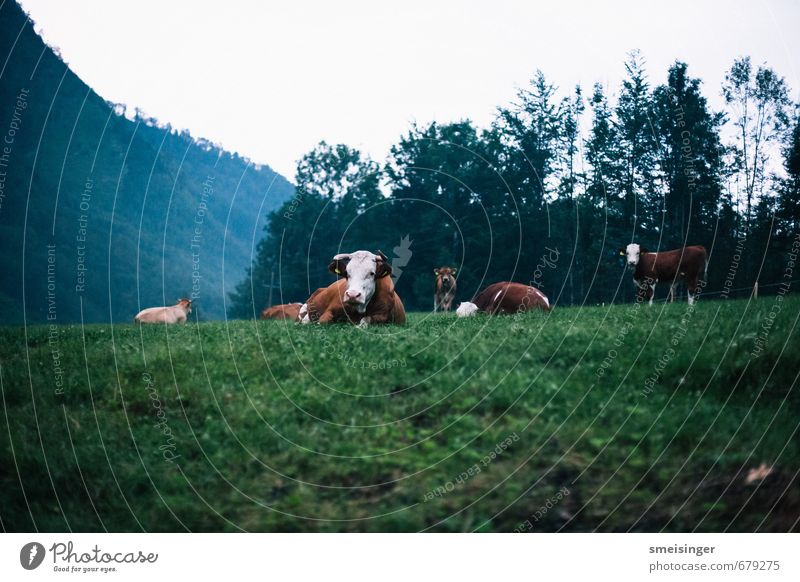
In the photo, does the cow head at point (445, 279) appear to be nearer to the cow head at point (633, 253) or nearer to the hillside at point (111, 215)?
the cow head at point (633, 253)

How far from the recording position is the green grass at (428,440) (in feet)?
14.8

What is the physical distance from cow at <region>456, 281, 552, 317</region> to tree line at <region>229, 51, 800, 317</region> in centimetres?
218

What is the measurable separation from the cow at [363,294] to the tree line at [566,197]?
6.03 meters

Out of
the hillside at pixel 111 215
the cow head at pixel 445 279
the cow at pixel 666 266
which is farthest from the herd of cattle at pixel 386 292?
the hillside at pixel 111 215

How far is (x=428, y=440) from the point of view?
5121 millimetres

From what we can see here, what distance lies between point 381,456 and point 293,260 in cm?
3752

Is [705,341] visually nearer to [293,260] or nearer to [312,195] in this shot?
[312,195]

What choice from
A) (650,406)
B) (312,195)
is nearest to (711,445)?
(650,406)

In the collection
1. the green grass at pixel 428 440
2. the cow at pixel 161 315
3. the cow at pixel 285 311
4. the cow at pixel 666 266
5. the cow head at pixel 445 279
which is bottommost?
the cow at pixel 161 315

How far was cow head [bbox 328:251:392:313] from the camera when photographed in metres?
11.4

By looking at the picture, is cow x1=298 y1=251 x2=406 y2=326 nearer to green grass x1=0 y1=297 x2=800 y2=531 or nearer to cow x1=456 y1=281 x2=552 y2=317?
cow x1=456 y1=281 x2=552 y2=317

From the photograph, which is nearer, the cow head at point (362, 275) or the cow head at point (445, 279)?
the cow head at point (362, 275)

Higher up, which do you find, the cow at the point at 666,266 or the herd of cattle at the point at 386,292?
the cow at the point at 666,266
